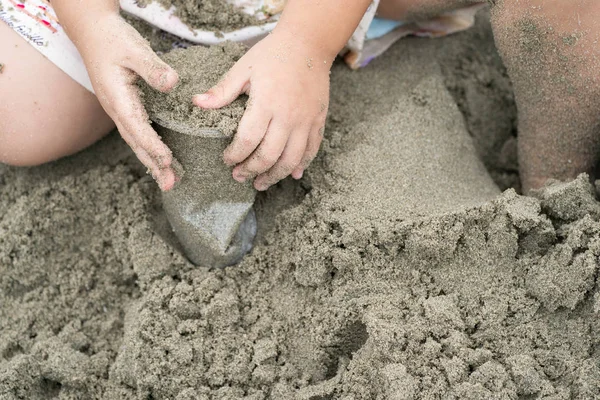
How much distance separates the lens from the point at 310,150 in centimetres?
128

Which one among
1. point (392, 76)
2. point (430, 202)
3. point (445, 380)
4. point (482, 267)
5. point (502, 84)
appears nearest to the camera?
point (445, 380)

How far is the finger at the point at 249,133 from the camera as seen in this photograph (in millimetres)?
1123

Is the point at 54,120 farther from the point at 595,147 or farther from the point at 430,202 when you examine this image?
the point at 595,147

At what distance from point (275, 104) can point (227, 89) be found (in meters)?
0.09

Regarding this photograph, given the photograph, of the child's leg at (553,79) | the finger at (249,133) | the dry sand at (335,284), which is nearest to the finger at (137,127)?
the finger at (249,133)

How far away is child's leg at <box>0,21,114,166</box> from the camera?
1.44m

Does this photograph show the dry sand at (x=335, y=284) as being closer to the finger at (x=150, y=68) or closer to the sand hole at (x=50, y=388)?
the sand hole at (x=50, y=388)

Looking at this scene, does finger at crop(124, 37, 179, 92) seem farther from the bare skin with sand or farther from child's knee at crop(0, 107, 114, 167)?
child's knee at crop(0, 107, 114, 167)

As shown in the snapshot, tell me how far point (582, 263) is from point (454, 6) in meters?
0.67

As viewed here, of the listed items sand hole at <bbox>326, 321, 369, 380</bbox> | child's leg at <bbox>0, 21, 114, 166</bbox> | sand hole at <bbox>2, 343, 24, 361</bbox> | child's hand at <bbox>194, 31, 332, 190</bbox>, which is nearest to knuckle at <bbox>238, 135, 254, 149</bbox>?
child's hand at <bbox>194, 31, 332, 190</bbox>

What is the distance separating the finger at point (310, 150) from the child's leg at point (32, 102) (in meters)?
0.52

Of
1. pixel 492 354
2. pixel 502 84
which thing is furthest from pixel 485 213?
pixel 502 84

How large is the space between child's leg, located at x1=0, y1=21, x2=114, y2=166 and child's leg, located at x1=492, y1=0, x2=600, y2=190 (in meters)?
0.90

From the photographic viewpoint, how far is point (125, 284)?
1.42 meters
